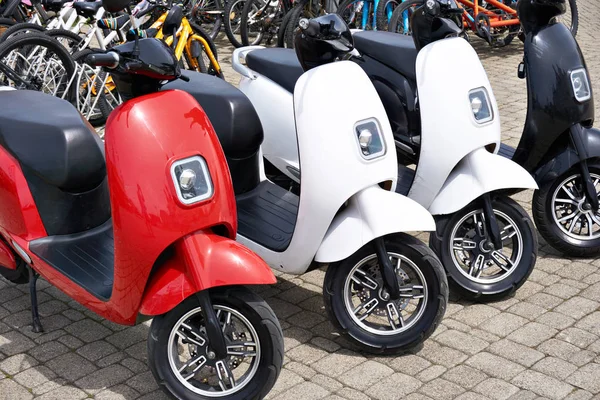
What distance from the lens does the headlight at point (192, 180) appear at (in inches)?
136

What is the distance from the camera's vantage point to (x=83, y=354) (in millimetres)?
4137

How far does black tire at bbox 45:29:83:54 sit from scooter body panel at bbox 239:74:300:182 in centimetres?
272

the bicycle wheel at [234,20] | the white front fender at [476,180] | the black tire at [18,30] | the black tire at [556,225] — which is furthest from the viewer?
the bicycle wheel at [234,20]

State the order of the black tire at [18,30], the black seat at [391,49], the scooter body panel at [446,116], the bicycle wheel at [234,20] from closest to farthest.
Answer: the scooter body panel at [446,116]
the black seat at [391,49]
the black tire at [18,30]
the bicycle wheel at [234,20]

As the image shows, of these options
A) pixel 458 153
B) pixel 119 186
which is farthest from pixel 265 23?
pixel 119 186

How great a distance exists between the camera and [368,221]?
391 cm

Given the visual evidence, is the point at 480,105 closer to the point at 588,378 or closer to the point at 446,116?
the point at 446,116

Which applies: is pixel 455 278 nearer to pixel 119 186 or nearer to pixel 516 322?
pixel 516 322

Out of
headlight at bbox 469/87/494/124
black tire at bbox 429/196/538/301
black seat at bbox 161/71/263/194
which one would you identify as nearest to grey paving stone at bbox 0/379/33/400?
black seat at bbox 161/71/263/194

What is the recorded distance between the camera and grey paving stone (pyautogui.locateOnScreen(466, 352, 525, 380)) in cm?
392

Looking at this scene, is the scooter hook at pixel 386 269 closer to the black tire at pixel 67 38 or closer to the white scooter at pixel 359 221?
the white scooter at pixel 359 221

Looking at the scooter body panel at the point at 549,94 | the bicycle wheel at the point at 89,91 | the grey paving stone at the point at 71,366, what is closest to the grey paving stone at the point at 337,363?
the grey paving stone at the point at 71,366

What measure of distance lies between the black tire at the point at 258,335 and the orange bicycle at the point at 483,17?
6067 mm

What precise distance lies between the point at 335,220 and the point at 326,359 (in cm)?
59
